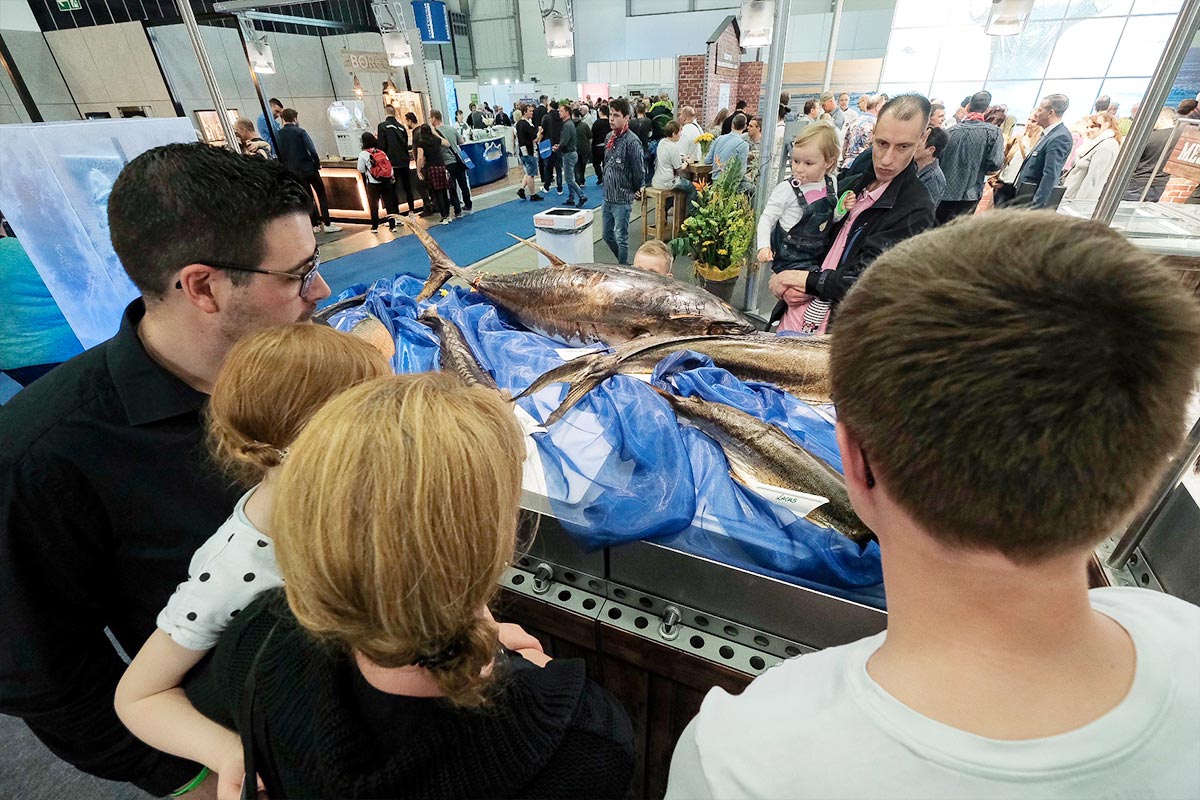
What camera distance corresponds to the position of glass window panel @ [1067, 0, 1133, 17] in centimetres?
668

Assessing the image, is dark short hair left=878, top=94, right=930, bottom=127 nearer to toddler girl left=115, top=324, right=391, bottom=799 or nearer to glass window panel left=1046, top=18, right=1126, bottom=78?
toddler girl left=115, top=324, right=391, bottom=799

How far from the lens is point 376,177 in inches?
325

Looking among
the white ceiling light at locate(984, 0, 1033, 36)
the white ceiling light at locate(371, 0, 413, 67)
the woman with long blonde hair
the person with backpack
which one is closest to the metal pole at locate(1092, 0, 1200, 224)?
the woman with long blonde hair

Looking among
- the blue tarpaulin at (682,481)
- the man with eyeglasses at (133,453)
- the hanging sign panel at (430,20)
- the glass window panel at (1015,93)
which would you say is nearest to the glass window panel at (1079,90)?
the glass window panel at (1015,93)

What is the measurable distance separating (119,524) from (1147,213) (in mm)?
4984

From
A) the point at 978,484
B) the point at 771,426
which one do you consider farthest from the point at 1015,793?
the point at 771,426

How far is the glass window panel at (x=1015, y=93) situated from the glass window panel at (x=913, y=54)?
152 centimetres

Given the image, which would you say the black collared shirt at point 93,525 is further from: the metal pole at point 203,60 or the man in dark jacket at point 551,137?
the man in dark jacket at point 551,137

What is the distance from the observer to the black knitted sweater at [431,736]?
0.64 m

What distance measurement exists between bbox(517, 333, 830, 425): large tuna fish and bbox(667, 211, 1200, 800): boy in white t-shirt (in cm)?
137

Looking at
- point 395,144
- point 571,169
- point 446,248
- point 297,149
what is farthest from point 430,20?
point 446,248

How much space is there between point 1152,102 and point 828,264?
1.23 metres

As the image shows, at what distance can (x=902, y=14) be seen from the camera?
9336 millimetres

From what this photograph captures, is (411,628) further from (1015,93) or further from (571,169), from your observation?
(571,169)
